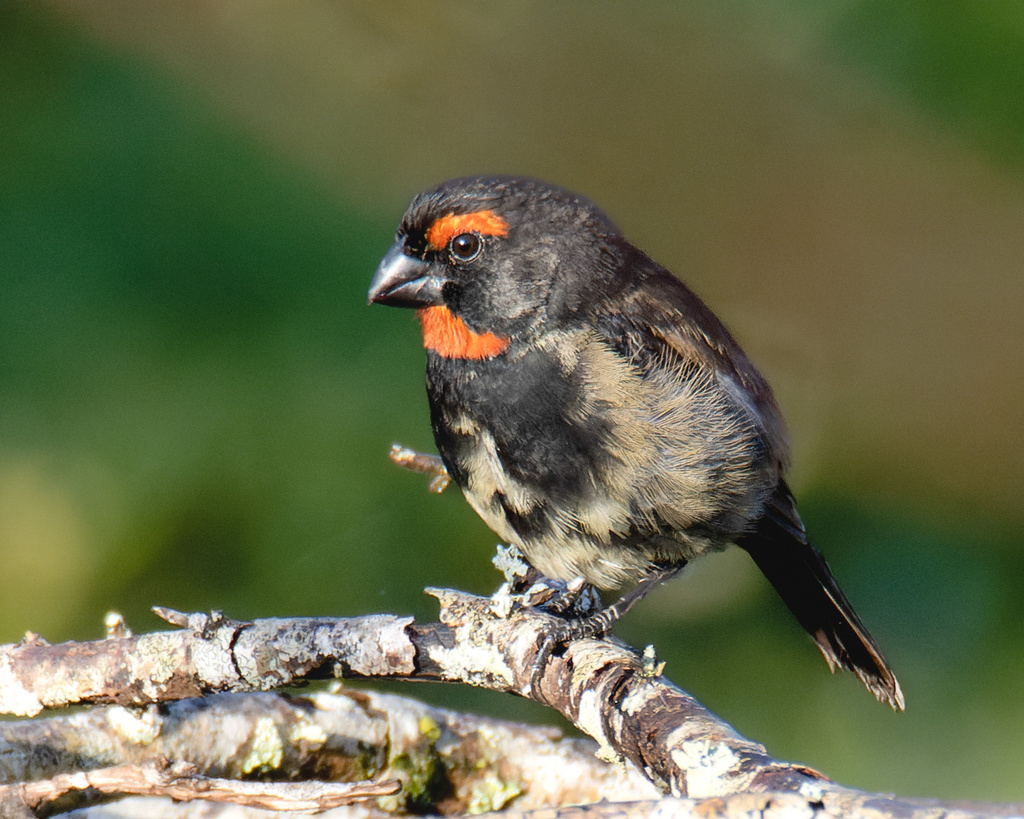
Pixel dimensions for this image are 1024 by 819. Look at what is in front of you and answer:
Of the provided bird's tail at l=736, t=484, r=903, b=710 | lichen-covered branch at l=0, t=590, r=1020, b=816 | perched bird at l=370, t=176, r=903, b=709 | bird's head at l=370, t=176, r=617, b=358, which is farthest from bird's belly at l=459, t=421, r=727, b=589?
bird's tail at l=736, t=484, r=903, b=710

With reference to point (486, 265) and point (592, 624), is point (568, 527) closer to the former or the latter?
point (592, 624)

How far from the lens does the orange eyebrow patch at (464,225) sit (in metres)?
2.37

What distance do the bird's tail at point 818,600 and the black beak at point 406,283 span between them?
100 cm

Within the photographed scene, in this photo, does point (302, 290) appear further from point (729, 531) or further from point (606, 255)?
point (729, 531)

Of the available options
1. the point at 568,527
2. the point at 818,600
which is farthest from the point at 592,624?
the point at 818,600

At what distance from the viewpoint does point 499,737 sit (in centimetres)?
234

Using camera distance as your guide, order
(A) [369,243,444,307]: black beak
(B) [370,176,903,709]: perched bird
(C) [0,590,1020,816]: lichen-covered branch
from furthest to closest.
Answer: (A) [369,243,444,307]: black beak < (B) [370,176,903,709]: perched bird < (C) [0,590,1020,816]: lichen-covered branch

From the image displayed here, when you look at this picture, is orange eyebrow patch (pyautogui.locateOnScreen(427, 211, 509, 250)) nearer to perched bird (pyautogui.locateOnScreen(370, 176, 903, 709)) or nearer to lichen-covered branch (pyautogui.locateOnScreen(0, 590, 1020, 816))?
perched bird (pyautogui.locateOnScreen(370, 176, 903, 709))

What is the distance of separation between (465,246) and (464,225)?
5 centimetres

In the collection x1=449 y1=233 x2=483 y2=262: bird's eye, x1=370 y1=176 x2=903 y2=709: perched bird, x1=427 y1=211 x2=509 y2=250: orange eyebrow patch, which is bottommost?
x1=370 y1=176 x2=903 y2=709: perched bird

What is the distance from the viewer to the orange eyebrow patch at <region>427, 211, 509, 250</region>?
2371 mm

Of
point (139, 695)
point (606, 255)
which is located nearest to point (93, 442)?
point (139, 695)

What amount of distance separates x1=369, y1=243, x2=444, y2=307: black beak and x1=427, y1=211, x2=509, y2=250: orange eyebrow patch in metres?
0.07

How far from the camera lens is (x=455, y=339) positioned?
7.91ft
